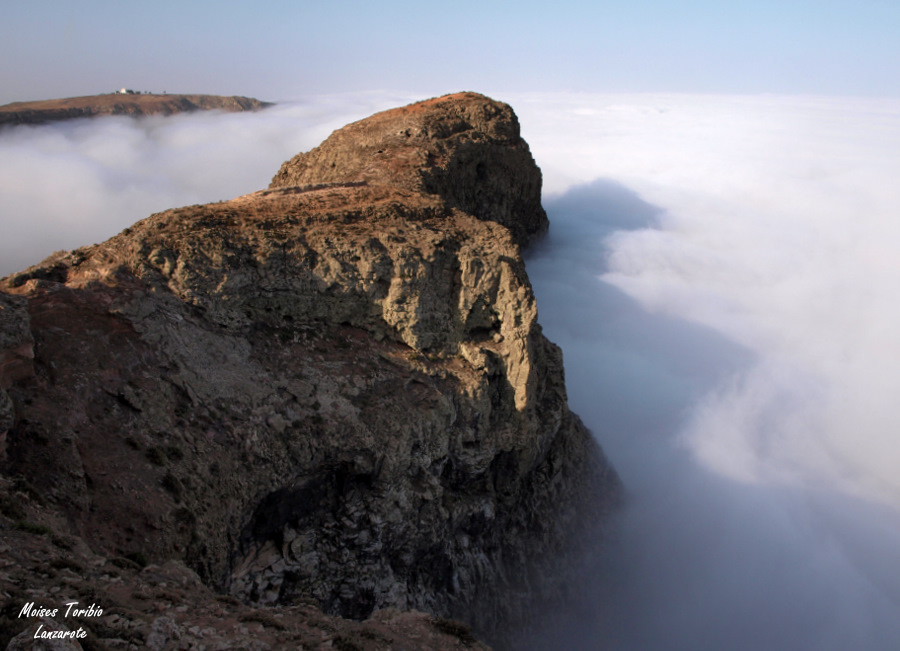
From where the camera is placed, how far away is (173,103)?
159 metres

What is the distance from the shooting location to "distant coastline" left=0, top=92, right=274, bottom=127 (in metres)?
125

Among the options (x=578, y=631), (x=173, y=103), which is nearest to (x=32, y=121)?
(x=173, y=103)

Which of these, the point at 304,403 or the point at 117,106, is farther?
the point at 117,106

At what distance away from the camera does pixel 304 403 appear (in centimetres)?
1767

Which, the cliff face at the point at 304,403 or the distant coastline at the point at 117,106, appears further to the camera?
the distant coastline at the point at 117,106

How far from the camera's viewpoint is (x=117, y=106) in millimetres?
146125

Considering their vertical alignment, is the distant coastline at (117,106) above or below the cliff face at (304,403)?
above

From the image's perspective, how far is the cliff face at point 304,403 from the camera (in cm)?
1385

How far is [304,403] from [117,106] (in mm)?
161796

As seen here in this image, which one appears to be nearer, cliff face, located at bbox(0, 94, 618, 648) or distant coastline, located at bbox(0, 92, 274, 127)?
cliff face, located at bbox(0, 94, 618, 648)

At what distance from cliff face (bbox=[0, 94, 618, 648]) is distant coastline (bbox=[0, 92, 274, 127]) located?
436 feet

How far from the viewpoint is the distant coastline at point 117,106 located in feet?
411

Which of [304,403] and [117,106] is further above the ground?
[117,106]

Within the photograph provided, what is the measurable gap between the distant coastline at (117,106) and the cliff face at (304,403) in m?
133
